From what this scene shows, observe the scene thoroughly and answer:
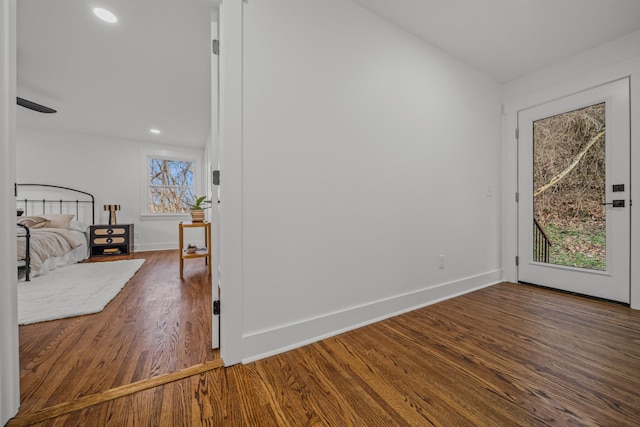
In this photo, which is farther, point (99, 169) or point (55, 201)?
point (99, 169)

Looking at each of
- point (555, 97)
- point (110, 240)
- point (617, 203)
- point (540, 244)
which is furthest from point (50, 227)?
point (617, 203)

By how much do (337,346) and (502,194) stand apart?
2655 mm

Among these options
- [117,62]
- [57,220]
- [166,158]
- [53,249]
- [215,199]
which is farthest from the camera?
[166,158]

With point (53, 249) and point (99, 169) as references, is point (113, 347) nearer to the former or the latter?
point (53, 249)

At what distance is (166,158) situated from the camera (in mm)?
5293

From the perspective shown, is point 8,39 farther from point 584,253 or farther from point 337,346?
point 584,253

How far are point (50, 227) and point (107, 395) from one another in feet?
13.9

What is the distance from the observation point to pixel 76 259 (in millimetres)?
3773

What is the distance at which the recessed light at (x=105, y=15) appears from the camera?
1799 millimetres

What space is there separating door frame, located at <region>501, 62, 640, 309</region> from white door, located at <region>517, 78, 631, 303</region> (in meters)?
0.04

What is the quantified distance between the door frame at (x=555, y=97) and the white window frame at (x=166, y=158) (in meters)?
5.62

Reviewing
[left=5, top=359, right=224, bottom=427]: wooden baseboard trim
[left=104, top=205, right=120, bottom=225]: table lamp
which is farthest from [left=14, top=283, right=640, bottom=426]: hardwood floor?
[left=104, top=205, right=120, bottom=225]: table lamp

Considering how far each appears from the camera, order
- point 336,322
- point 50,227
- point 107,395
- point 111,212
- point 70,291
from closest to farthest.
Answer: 1. point 107,395
2. point 336,322
3. point 70,291
4. point 50,227
5. point 111,212

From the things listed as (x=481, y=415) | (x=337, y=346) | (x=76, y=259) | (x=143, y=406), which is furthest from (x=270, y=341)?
(x=76, y=259)
